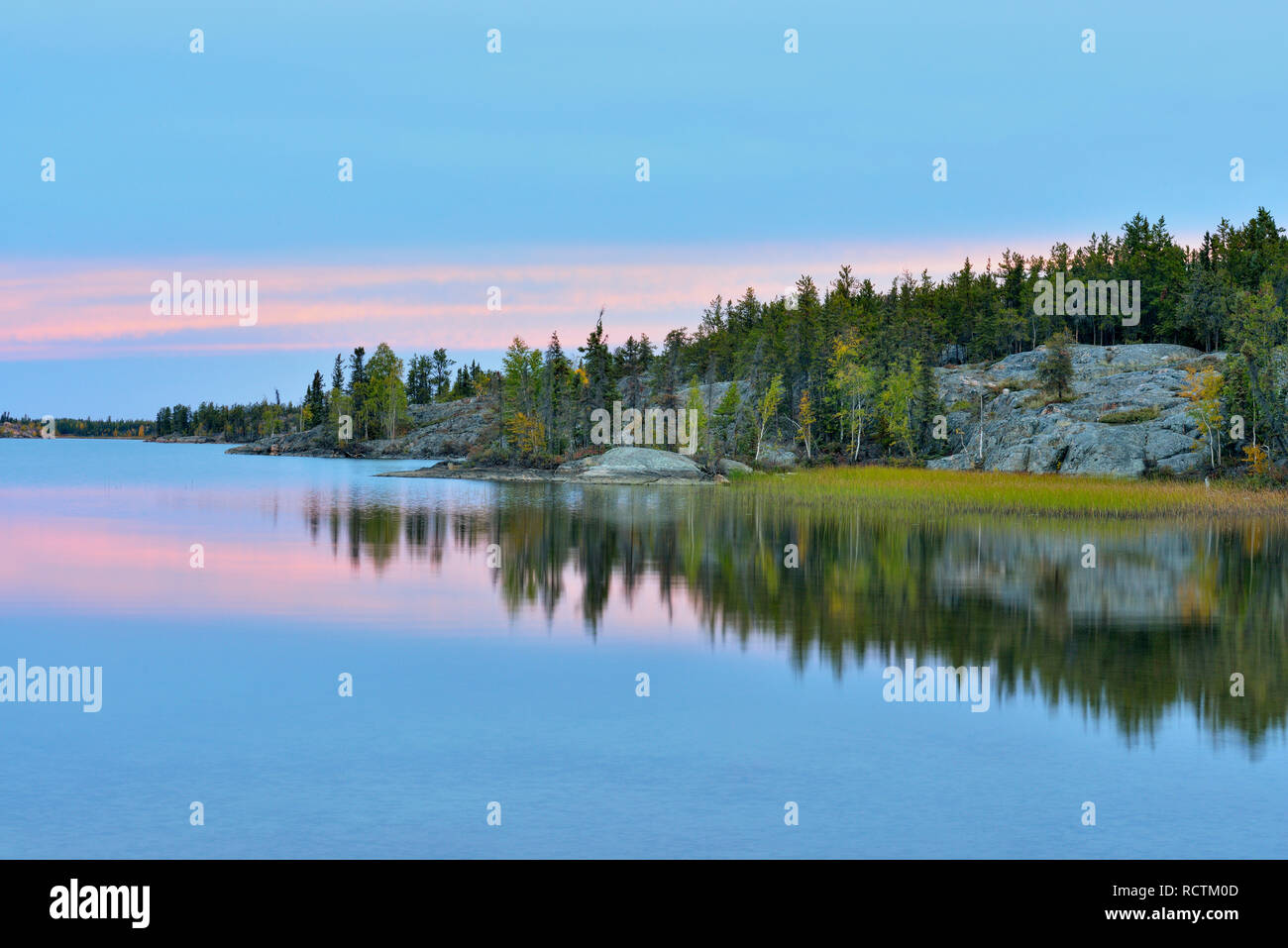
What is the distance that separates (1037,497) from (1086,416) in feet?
160

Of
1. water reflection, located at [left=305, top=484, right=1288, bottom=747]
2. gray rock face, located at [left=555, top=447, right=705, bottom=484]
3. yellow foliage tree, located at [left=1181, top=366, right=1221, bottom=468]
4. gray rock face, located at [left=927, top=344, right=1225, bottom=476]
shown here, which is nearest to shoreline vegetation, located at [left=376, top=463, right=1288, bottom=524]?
water reflection, located at [left=305, top=484, right=1288, bottom=747]

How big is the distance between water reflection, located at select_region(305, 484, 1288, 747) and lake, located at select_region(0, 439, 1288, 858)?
160mm

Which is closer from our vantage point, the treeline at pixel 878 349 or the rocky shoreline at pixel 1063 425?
the rocky shoreline at pixel 1063 425

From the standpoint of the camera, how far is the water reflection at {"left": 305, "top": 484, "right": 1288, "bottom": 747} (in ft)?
65.9

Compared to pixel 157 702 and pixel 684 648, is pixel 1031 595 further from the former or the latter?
pixel 157 702

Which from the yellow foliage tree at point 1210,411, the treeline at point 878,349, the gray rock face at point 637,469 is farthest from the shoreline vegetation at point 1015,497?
the treeline at point 878,349

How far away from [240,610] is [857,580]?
17.5 m

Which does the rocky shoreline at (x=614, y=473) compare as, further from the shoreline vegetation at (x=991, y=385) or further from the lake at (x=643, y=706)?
the lake at (x=643, y=706)

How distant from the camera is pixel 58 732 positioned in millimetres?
16422

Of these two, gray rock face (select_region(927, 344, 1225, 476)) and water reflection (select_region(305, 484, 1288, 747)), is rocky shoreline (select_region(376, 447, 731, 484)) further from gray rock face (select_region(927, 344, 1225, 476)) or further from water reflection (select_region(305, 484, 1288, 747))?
water reflection (select_region(305, 484, 1288, 747))

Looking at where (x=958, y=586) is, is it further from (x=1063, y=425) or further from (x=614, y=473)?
(x=614, y=473)

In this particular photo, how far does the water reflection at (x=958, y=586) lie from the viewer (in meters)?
20.1

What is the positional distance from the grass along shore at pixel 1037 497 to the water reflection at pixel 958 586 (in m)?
5.06
